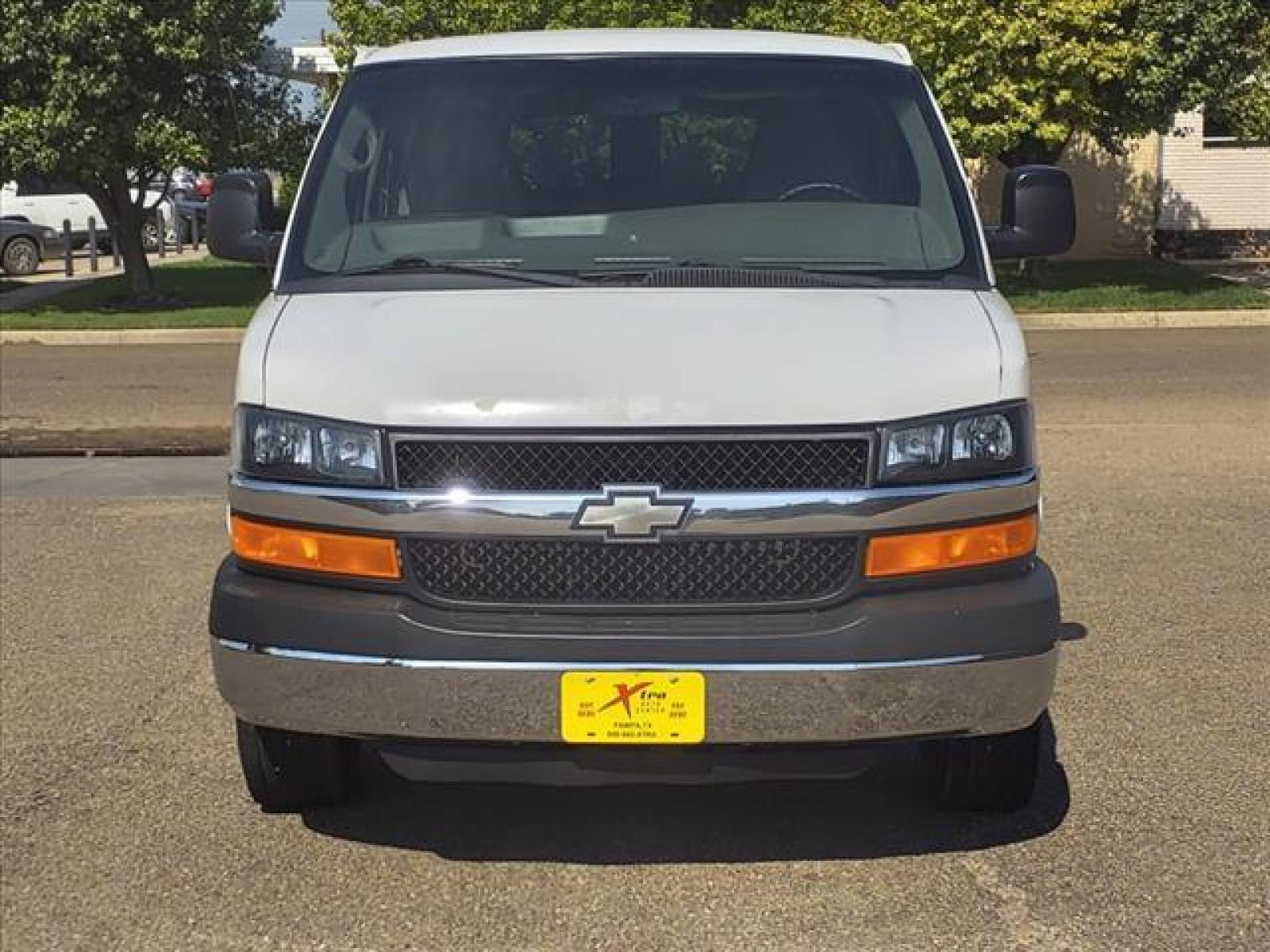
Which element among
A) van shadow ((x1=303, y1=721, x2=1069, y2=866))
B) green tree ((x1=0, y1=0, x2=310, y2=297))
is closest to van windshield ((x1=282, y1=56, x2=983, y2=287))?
van shadow ((x1=303, y1=721, x2=1069, y2=866))

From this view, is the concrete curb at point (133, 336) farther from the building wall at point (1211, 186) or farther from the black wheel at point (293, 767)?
the building wall at point (1211, 186)

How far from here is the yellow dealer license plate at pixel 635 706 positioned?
3521 millimetres

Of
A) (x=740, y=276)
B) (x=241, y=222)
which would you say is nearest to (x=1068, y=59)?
(x=241, y=222)

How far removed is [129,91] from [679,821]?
53.5ft

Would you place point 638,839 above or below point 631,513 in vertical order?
below

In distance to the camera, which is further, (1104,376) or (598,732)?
(1104,376)

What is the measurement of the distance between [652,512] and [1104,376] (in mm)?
10753

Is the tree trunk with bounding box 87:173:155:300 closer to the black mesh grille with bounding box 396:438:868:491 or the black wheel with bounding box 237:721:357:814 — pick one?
the black wheel with bounding box 237:721:357:814

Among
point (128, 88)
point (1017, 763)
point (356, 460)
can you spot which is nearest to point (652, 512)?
point (356, 460)

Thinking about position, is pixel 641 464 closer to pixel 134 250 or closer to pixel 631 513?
pixel 631 513

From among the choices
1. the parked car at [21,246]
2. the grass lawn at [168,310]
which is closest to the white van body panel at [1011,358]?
the grass lawn at [168,310]

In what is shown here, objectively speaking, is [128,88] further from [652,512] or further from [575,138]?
[652,512]

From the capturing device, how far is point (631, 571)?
357cm

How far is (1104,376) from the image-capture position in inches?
531
